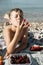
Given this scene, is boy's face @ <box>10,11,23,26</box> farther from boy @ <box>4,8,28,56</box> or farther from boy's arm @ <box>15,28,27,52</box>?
boy's arm @ <box>15,28,27,52</box>

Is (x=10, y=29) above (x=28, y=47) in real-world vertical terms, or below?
above

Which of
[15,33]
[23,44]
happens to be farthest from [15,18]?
[23,44]

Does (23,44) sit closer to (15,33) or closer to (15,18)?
(15,33)

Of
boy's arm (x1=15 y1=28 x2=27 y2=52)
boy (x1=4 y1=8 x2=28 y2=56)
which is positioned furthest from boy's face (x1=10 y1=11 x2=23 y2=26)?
boy's arm (x1=15 y1=28 x2=27 y2=52)

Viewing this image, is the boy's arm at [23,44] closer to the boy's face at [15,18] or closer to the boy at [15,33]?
the boy at [15,33]

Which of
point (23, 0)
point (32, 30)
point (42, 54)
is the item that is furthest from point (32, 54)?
point (23, 0)

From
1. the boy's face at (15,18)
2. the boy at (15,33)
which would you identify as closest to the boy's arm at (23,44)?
the boy at (15,33)

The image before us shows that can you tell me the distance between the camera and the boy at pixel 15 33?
198cm

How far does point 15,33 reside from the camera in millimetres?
2092

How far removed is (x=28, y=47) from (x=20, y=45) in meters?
0.11

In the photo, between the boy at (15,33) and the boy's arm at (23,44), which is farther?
the boy's arm at (23,44)

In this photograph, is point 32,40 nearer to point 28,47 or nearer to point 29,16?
point 28,47

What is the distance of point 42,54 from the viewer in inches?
79.2

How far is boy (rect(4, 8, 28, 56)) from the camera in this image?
198 cm
